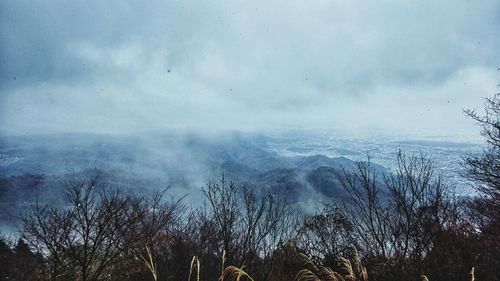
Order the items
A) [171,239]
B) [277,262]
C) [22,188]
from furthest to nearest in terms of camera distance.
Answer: [22,188]
[171,239]
[277,262]

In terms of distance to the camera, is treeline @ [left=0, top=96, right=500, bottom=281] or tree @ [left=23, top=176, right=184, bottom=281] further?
tree @ [left=23, top=176, right=184, bottom=281]

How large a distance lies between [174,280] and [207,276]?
80.7 inches

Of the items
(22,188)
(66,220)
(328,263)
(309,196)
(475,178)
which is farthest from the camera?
(22,188)

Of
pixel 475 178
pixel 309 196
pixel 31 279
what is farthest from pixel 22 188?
pixel 475 178

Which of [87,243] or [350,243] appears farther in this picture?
[87,243]

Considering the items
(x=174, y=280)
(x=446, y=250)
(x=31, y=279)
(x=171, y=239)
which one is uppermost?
(x=446, y=250)

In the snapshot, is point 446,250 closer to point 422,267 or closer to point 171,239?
point 422,267

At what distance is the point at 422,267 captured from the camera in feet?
32.6

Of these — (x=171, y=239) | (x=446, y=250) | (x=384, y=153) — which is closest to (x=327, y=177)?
(x=384, y=153)

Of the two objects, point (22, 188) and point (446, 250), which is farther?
point (22, 188)

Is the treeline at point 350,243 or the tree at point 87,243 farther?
the tree at point 87,243

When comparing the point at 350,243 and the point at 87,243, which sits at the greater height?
the point at 350,243

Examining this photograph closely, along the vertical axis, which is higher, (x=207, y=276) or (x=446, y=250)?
(x=446, y=250)

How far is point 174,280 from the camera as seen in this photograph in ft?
63.3
